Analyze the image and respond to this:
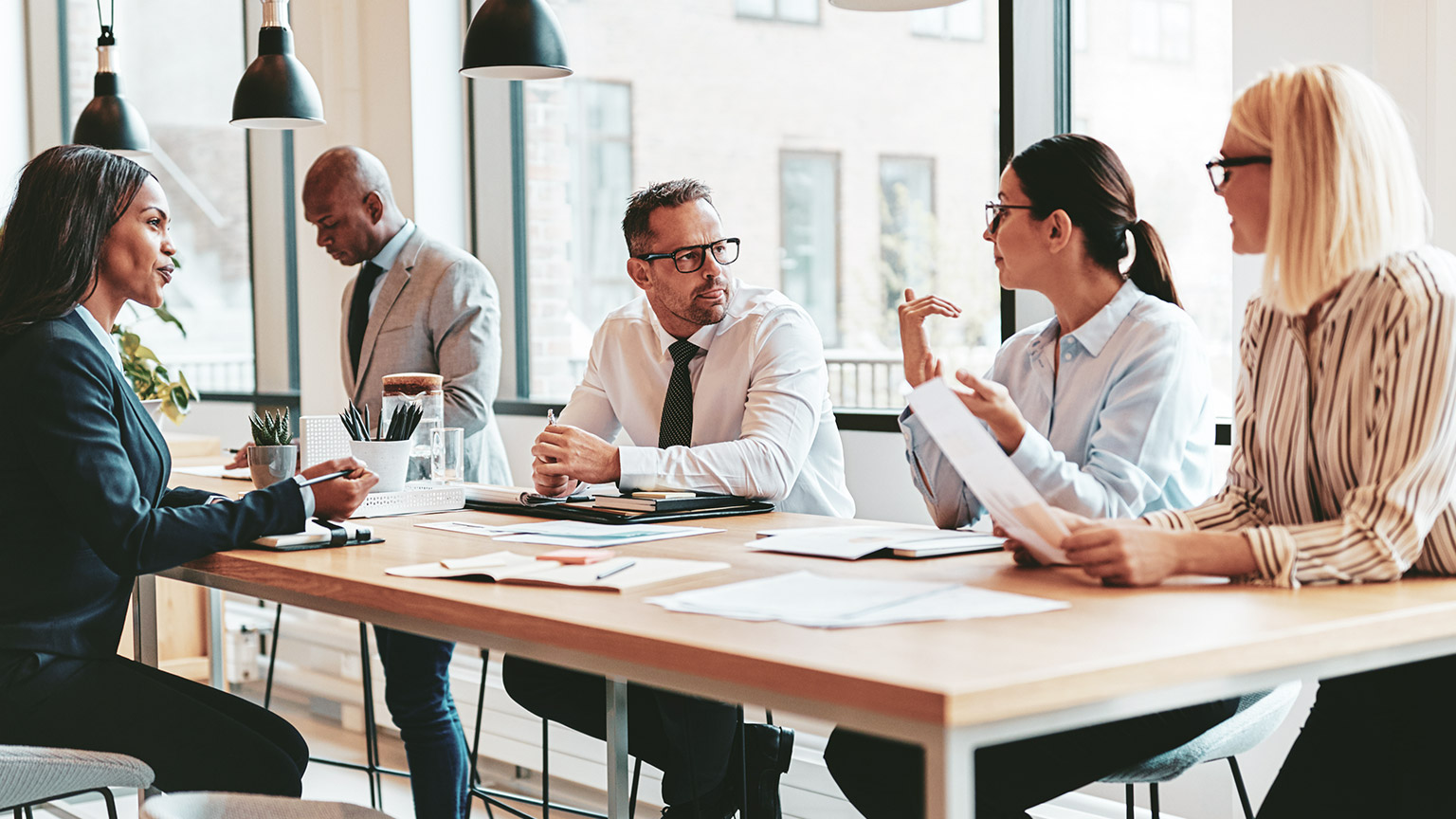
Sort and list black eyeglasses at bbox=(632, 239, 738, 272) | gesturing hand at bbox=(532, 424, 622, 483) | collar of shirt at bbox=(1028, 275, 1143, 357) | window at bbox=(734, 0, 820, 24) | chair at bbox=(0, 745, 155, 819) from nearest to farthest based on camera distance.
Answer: chair at bbox=(0, 745, 155, 819)
collar of shirt at bbox=(1028, 275, 1143, 357)
gesturing hand at bbox=(532, 424, 622, 483)
black eyeglasses at bbox=(632, 239, 738, 272)
window at bbox=(734, 0, 820, 24)

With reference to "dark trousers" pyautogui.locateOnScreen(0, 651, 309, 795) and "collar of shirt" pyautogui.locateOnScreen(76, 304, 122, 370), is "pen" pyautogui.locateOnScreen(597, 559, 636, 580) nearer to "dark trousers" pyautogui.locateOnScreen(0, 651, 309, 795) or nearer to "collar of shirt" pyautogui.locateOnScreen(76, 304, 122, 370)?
"dark trousers" pyautogui.locateOnScreen(0, 651, 309, 795)

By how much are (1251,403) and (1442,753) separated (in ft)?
1.49

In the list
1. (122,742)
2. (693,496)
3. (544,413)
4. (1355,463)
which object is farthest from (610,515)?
(544,413)

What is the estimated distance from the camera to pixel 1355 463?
148 centimetres

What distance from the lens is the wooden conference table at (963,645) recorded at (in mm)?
1059

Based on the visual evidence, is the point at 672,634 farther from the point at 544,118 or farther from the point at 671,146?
the point at 544,118

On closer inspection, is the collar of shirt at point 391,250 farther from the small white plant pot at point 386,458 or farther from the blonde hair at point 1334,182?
the blonde hair at point 1334,182

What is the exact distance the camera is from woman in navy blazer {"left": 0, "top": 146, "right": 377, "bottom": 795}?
1867 millimetres

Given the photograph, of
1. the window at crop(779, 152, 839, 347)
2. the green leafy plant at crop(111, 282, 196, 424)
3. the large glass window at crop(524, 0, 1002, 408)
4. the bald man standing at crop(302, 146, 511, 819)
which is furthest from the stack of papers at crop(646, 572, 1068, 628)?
the green leafy plant at crop(111, 282, 196, 424)

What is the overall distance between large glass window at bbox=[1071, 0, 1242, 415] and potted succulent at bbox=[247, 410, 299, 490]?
178 cm

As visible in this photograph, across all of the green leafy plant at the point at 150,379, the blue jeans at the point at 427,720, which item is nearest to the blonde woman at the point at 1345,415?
the blue jeans at the point at 427,720

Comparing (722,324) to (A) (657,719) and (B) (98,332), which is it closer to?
(A) (657,719)

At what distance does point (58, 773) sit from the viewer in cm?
175

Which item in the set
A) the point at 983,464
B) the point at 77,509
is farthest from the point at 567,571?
the point at 77,509
